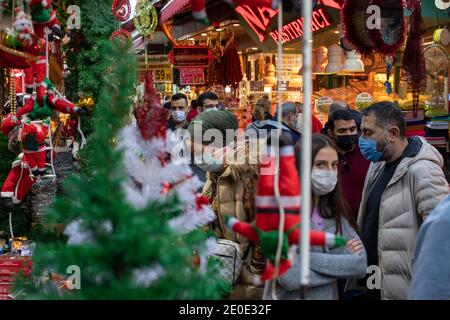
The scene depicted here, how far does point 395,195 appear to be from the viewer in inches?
140

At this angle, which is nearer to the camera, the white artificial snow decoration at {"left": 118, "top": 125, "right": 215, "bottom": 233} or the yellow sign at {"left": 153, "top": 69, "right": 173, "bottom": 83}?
the white artificial snow decoration at {"left": 118, "top": 125, "right": 215, "bottom": 233}

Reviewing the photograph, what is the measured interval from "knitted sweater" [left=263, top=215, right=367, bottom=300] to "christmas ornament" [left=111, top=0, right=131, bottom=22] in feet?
11.8

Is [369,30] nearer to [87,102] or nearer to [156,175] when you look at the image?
[87,102]

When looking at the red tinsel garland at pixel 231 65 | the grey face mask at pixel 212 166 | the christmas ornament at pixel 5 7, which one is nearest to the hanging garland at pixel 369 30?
the grey face mask at pixel 212 166

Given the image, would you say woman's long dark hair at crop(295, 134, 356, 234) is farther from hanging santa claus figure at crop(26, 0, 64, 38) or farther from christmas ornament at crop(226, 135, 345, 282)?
hanging santa claus figure at crop(26, 0, 64, 38)

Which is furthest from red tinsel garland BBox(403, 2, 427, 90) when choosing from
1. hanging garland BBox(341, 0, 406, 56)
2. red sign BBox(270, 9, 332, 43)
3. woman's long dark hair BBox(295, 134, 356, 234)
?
woman's long dark hair BBox(295, 134, 356, 234)

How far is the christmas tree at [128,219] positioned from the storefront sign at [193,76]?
10.5 m

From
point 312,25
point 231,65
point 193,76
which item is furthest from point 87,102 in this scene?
point 193,76

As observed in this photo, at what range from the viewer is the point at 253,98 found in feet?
42.3

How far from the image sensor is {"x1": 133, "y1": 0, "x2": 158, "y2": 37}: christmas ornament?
636 centimetres

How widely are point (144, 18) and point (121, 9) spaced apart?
0.75m
